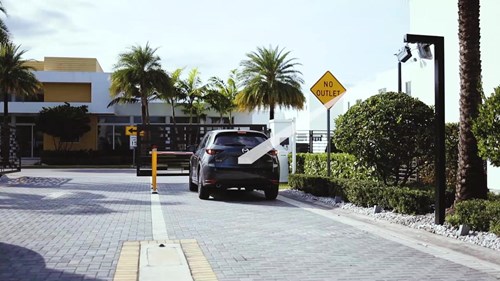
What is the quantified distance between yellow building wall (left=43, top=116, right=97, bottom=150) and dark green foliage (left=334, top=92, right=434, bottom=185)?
111ft

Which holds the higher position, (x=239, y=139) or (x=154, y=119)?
(x=154, y=119)

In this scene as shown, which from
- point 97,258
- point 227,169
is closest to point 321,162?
point 227,169

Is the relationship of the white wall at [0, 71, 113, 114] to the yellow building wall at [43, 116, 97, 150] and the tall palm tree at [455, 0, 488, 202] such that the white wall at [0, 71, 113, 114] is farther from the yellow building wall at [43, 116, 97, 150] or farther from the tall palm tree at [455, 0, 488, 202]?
the tall palm tree at [455, 0, 488, 202]

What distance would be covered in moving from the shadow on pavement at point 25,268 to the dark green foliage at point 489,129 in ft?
18.9

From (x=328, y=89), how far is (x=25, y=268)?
34.5 ft

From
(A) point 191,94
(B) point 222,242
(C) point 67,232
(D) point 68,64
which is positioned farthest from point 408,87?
(D) point 68,64

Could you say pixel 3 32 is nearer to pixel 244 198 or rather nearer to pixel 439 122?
pixel 244 198

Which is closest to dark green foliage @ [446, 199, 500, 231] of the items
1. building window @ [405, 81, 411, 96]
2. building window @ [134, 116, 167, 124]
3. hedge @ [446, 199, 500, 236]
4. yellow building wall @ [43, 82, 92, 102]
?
hedge @ [446, 199, 500, 236]

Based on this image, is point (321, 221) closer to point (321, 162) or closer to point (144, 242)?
point (144, 242)

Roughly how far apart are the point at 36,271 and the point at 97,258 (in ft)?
2.62

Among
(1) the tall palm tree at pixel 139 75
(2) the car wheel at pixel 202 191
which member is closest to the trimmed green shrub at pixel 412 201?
(2) the car wheel at pixel 202 191

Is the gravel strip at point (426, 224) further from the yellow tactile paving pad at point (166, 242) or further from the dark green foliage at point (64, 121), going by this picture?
the dark green foliage at point (64, 121)

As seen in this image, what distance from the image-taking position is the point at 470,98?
8.74m

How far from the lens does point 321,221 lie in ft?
31.4
